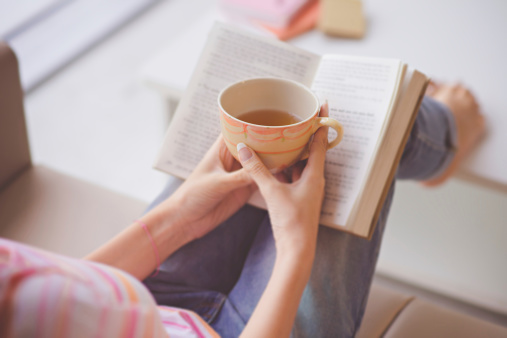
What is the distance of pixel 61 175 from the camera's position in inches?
35.4

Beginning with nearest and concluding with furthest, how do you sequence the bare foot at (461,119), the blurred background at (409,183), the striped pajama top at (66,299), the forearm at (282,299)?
1. the striped pajama top at (66,299)
2. the forearm at (282,299)
3. the bare foot at (461,119)
4. the blurred background at (409,183)

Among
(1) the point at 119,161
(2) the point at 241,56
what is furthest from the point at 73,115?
(2) the point at 241,56

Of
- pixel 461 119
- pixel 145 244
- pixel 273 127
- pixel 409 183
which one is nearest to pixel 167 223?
pixel 145 244

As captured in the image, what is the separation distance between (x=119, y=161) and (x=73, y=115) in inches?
12.3

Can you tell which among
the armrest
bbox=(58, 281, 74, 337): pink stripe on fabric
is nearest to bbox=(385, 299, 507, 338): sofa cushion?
bbox=(58, 281, 74, 337): pink stripe on fabric

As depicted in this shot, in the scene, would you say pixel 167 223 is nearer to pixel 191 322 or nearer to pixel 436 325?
pixel 191 322

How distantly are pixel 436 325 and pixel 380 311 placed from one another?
0.29ft

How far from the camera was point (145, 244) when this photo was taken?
642 mm

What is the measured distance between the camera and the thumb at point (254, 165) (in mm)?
539

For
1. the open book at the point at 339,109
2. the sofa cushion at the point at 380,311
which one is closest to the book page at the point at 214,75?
the open book at the point at 339,109

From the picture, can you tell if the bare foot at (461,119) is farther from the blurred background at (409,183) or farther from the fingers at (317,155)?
the fingers at (317,155)

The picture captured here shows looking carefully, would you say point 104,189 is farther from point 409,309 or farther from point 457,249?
point 457,249

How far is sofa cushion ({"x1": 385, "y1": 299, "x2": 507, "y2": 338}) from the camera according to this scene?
Answer: 0.68 m

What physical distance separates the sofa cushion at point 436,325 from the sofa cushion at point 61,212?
51 centimetres
